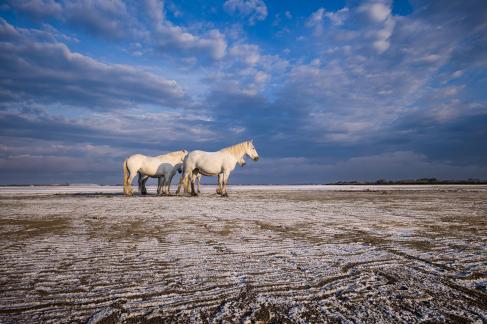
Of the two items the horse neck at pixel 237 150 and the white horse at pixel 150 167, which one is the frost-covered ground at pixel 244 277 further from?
the horse neck at pixel 237 150

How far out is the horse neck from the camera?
1466cm

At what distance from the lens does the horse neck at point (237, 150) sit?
48.1ft

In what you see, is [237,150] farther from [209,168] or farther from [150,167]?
[150,167]

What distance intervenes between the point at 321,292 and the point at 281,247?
4.21 feet

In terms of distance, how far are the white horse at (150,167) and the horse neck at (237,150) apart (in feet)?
10.5

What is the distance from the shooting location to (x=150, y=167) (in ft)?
47.3

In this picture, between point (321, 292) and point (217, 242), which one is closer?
point (321, 292)

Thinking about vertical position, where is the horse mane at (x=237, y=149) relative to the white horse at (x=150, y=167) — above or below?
above

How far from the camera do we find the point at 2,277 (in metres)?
2.09

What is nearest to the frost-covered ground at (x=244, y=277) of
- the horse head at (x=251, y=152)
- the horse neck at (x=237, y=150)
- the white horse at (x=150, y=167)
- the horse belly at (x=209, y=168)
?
the horse belly at (x=209, y=168)

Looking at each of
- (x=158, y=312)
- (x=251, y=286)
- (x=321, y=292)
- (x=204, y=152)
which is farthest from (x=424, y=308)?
(x=204, y=152)

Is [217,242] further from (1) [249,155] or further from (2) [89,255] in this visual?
(1) [249,155]

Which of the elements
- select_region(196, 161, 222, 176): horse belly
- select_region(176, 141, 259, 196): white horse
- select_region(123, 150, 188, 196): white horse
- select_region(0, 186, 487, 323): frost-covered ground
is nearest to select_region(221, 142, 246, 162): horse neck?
select_region(176, 141, 259, 196): white horse

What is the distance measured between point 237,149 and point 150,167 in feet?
16.3
